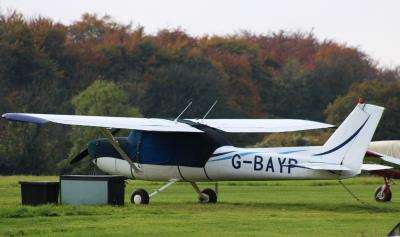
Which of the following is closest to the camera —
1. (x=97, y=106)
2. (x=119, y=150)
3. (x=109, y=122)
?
(x=109, y=122)

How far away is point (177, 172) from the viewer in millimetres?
26688

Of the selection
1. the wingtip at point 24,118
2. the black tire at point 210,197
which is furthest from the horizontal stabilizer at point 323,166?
the wingtip at point 24,118

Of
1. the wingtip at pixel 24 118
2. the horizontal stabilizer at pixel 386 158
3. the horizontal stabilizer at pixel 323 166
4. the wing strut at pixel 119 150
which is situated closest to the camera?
the wingtip at pixel 24 118

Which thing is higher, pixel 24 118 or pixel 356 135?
pixel 24 118

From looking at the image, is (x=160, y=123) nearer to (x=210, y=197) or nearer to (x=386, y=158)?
(x=210, y=197)

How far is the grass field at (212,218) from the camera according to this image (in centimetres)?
1905

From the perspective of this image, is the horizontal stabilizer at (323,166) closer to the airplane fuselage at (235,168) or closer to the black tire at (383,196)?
the airplane fuselage at (235,168)

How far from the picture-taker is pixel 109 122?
82.6ft

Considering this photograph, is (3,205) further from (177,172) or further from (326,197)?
(326,197)

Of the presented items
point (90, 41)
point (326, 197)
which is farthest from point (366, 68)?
point (326, 197)

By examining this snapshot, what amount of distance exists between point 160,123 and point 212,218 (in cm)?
523

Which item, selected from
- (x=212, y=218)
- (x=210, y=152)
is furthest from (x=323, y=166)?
(x=212, y=218)

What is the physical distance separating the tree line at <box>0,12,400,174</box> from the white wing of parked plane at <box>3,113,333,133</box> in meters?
25.7

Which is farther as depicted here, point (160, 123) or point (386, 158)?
point (386, 158)
